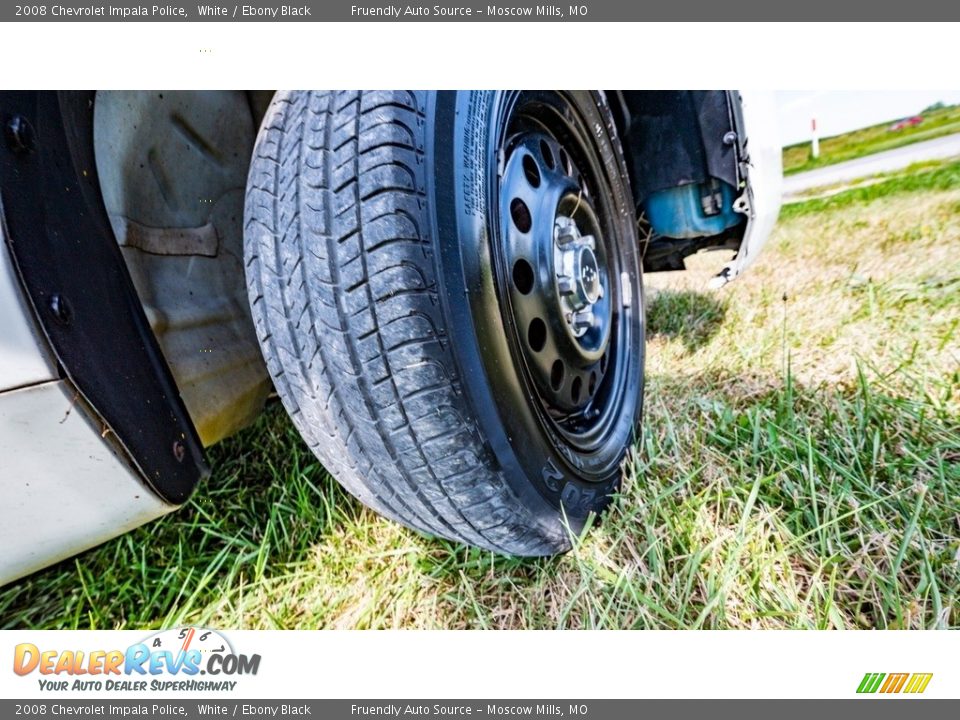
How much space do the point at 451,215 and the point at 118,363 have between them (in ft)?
1.20

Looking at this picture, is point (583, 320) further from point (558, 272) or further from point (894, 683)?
point (894, 683)

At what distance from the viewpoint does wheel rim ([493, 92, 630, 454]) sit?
658 mm

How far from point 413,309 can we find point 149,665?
0.51 m

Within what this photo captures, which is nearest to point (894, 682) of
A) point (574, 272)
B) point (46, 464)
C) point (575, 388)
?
point (575, 388)

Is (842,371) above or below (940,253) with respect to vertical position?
below

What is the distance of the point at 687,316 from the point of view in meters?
1.53

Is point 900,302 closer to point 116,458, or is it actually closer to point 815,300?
point 815,300

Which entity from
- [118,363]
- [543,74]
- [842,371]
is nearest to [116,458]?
[118,363]

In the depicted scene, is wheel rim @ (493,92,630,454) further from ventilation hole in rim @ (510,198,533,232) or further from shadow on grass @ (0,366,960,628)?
shadow on grass @ (0,366,960,628)

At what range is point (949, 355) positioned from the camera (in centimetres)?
96

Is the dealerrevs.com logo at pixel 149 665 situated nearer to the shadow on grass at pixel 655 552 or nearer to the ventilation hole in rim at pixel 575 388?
the shadow on grass at pixel 655 552

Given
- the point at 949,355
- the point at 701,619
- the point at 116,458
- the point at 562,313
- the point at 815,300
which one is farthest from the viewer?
the point at 815,300

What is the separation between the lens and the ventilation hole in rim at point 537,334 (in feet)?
2.25

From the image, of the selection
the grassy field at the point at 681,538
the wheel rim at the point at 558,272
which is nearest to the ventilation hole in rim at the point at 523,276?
the wheel rim at the point at 558,272
